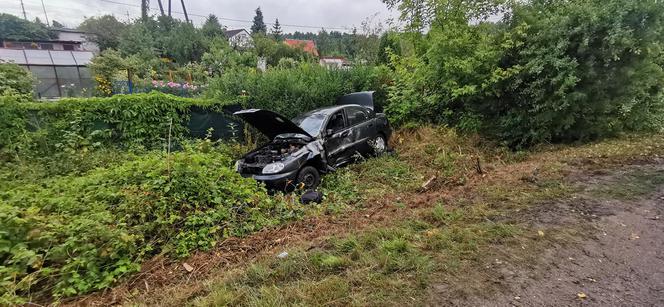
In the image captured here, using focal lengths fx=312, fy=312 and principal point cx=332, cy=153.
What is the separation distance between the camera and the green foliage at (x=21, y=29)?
46.5 m

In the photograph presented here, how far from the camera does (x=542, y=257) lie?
290 centimetres

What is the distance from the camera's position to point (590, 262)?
111 inches

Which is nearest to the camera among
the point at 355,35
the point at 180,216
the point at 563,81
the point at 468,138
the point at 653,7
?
the point at 180,216

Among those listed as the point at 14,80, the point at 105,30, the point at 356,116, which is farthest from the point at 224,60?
the point at 105,30

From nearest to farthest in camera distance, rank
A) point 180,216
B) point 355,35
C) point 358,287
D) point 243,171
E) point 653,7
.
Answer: point 358,287, point 180,216, point 243,171, point 653,7, point 355,35

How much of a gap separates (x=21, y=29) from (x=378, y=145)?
66.3 m

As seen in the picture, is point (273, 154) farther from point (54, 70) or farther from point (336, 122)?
point (54, 70)

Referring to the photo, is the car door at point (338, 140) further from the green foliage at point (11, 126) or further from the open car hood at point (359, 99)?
the green foliage at point (11, 126)

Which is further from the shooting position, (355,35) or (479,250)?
(355,35)

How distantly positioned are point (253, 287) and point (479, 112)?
800 centimetres

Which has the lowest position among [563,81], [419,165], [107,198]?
[419,165]

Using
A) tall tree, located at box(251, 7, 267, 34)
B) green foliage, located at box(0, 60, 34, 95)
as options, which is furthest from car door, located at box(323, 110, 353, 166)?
tall tree, located at box(251, 7, 267, 34)

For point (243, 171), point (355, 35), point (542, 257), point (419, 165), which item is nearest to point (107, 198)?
point (243, 171)

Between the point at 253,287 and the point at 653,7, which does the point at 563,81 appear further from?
the point at 253,287
